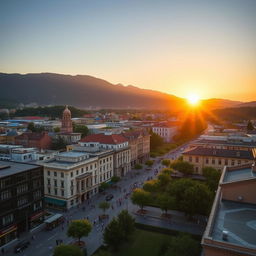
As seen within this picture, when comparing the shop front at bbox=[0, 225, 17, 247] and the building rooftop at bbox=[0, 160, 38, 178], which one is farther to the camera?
the building rooftop at bbox=[0, 160, 38, 178]

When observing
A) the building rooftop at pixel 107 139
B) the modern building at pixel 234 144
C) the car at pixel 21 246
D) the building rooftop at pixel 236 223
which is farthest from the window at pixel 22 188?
the modern building at pixel 234 144

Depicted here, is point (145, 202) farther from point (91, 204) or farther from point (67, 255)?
point (67, 255)

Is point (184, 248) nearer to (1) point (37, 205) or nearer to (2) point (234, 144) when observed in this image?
(1) point (37, 205)

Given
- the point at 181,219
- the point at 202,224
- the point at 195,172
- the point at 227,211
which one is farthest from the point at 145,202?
the point at 195,172

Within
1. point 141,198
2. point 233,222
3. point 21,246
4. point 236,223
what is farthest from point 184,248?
point 21,246

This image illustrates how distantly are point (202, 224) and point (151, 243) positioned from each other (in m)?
10.4

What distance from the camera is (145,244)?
33.8 m

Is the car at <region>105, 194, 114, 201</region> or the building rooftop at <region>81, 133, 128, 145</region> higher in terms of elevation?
the building rooftop at <region>81, 133, 128, 145</region>

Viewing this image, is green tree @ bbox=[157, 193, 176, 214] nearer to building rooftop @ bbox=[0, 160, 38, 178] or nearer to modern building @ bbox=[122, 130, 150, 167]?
building rooftop @ bbox=[0, 160, 38, 178]

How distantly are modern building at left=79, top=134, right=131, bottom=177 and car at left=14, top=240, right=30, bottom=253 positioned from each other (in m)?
33.1

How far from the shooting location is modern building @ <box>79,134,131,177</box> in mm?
66625

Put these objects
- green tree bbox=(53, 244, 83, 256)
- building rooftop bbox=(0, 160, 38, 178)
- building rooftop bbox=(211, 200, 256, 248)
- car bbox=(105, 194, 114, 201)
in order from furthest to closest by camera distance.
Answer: car bbox=(105, 194, 114, 201), building rooftop bbox=(0, 160, 38, 178), green tree bbox=(53, 244, 83, 256), building rooftop bbox=(211, 200, 256, 248)

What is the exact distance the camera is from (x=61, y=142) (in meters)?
91.6

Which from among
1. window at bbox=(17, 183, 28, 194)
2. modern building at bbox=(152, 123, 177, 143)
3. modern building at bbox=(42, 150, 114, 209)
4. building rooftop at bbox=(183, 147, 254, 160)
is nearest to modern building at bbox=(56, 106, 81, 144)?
modern building at bbox=(42, 150, 114, 209)
